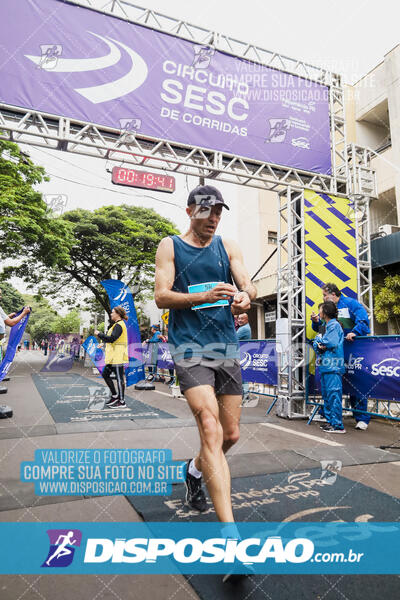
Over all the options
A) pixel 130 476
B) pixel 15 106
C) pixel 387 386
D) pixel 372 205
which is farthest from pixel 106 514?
pixel 372 205

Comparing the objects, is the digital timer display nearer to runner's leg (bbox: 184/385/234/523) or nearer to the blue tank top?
the blue tank top

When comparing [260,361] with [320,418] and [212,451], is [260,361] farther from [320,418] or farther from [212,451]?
[212,451]

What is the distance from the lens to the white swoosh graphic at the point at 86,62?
638 cm

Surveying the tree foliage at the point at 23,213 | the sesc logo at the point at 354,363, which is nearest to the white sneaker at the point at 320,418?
the sesc logo at the point at 354,363

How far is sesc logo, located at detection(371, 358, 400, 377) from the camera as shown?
16.0 ft

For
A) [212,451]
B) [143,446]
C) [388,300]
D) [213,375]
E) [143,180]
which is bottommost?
[143,446]

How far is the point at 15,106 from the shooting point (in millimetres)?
6055

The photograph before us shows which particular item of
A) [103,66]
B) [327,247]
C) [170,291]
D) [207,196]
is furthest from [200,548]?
[103,66]

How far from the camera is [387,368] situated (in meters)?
5.03

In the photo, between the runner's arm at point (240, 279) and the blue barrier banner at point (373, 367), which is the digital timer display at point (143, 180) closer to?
the blue barrier banner at point (373, 367)

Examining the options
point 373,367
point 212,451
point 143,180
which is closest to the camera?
point 212,451

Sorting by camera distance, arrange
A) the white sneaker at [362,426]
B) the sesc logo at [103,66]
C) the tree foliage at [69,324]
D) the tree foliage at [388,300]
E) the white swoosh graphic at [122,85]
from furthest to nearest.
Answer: the tree foliage at [69,324], the tree foliage at [388,300], the white swoosh graphic at [122,85], the sesc logo at [103,66], the white sneaker at [362,426]

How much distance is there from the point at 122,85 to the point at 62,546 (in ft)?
22.9

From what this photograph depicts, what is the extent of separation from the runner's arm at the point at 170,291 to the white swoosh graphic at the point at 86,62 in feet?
18.5
